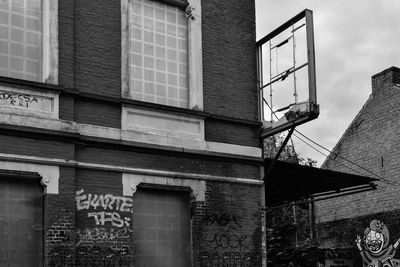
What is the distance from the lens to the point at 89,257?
10508 mm

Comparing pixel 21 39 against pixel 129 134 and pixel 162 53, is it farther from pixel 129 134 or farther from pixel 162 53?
pixel 162 53

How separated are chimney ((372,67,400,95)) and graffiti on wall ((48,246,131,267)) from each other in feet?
45.6

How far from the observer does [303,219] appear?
34969 millimetres

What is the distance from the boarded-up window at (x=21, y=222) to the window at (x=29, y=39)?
183cm

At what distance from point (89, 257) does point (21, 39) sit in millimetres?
3815

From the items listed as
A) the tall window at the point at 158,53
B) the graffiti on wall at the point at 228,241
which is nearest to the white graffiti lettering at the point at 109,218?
the graffiti on wall at the point at 228,241

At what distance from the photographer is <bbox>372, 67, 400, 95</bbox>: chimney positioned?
2181 cm

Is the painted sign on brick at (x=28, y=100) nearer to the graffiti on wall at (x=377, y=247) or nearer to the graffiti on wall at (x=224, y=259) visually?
the graffiti on wall at (x=224, y=259)

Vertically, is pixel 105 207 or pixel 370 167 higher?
pixel 370 167

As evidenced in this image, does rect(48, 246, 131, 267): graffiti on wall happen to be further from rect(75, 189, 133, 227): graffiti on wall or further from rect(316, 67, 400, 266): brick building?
rect(316, 67, 400, 266): brick building

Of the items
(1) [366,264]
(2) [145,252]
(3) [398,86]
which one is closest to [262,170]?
(2) [145,252]

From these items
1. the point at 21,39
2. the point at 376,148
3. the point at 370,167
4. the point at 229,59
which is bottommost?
the point at 370,167

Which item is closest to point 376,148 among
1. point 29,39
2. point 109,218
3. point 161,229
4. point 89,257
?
point 161,229

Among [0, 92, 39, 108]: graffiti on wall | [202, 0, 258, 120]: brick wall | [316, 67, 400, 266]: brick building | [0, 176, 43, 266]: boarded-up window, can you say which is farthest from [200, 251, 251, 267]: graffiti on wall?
[316, 67, 400, 266]: brick building
